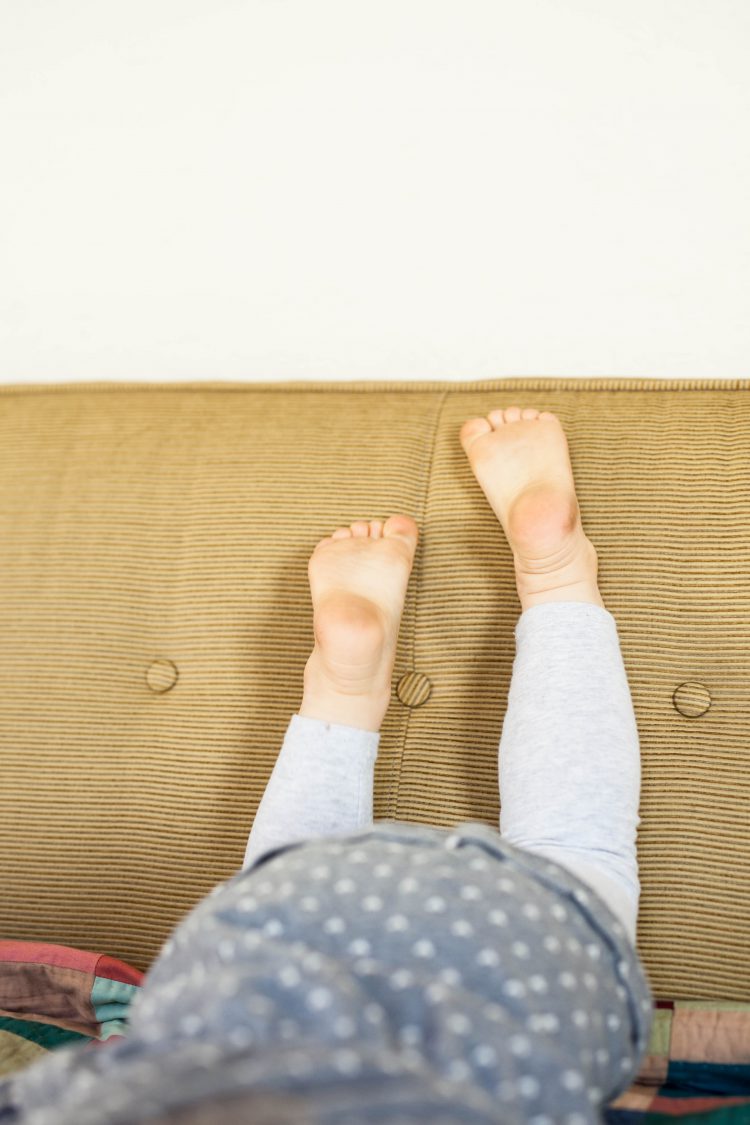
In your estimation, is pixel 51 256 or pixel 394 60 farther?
pixel 51 256

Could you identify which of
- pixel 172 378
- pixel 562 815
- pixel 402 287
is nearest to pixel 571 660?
pixel 562 815

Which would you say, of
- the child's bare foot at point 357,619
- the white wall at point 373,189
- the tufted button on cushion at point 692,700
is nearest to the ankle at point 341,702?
the child's bare foot at point 357,619

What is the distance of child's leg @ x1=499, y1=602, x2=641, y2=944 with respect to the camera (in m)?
0.73

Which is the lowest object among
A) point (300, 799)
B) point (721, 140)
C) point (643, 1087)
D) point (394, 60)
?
point (643, 1087)

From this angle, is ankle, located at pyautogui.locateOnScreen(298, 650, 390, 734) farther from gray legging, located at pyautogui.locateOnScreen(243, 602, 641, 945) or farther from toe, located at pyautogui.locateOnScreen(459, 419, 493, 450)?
toe, located at pyautogui.locateOnScreen(459, 419, 493, 450)

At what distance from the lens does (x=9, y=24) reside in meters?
1.23

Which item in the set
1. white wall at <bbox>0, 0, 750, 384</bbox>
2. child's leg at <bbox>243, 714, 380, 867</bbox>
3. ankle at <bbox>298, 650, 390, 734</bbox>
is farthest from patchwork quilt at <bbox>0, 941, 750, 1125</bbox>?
white wall at <bbox>0, 0, 750, 384</bbox>

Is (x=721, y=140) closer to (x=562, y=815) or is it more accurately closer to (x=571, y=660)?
(x=571, y=660)

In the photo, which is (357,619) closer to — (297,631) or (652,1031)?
(297,631)

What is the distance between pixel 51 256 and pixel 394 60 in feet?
1.59

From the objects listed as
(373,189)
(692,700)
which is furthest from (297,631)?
(373,189)

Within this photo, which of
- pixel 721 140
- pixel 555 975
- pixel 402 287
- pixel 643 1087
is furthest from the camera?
pixel 402 287

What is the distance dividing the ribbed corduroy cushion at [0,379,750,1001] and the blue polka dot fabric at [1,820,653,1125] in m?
0.19

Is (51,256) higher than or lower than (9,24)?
lower
